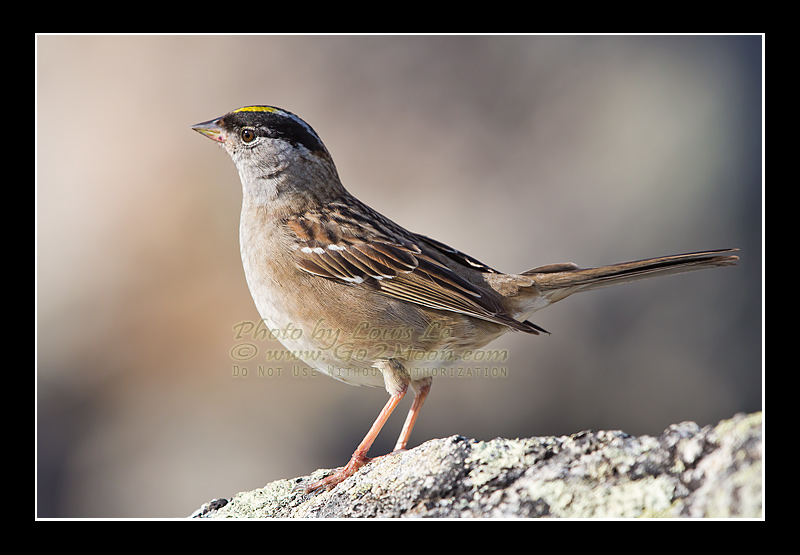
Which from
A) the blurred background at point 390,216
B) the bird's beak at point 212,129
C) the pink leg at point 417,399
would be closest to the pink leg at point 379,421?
the pink leg at point 417,399

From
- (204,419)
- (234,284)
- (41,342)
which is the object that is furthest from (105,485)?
(234,284)

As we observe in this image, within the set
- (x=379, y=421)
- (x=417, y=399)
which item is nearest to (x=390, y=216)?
(x=417, y=399)

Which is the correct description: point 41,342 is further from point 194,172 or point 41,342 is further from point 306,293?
point 306,293

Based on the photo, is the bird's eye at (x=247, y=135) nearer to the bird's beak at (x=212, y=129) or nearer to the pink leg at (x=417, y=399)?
the bird's beak at (x=212, y=129)

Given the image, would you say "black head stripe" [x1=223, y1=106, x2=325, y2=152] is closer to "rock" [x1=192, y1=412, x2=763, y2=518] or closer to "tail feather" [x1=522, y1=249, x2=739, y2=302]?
"tail feather" [x1=522, y1=249, x2=739, y2=302]

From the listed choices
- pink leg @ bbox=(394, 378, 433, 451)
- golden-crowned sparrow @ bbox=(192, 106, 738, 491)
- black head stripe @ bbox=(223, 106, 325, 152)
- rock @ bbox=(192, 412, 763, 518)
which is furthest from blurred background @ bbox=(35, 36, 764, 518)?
rock @ bbox=(192, 412, 763, 518)

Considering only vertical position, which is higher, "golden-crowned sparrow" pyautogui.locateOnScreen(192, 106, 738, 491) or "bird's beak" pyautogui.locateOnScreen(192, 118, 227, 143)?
"bird's beak" pyautogui.locateOnScreen(192, 118, 227, 143)

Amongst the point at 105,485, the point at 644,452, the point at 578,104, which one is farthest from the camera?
the point at 578,104

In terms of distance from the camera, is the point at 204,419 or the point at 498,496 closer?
the point at 498,496
